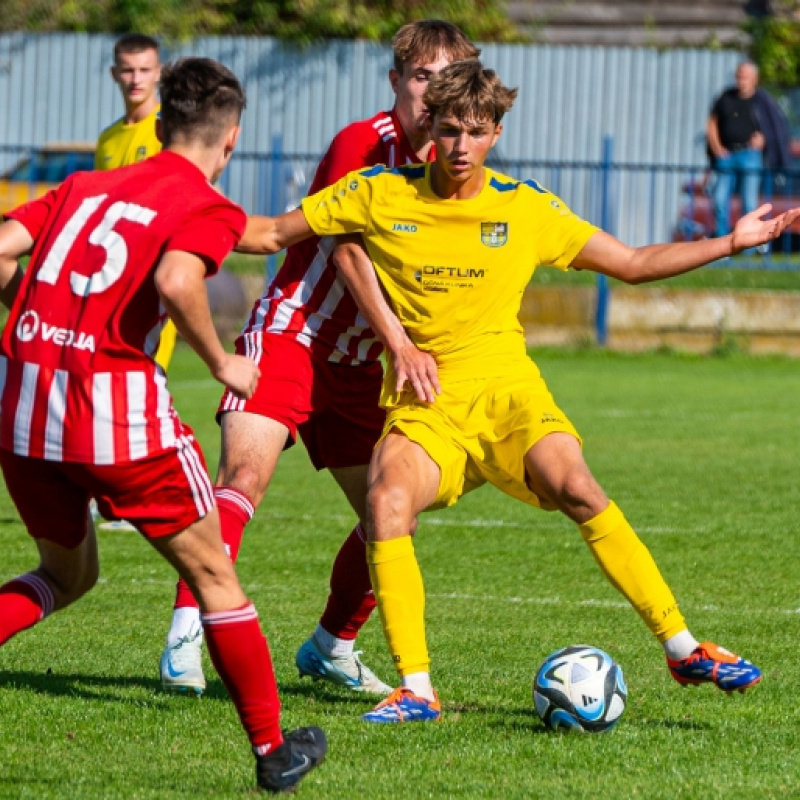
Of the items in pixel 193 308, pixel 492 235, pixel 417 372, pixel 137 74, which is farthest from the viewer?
pixel 137 74

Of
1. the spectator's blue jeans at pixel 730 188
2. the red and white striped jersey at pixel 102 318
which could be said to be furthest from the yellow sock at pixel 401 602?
the spectator's blue jeans at pixel 730 188

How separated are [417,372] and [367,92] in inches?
815

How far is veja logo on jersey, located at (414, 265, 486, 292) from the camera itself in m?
5.50

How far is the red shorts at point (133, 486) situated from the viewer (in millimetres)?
4293

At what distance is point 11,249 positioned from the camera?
14.2 ft

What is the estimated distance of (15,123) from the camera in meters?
26.2

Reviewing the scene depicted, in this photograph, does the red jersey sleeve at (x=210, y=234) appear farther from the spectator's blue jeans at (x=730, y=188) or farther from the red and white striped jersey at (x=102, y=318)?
the spectator's blue jeans at (x=730, y=188)

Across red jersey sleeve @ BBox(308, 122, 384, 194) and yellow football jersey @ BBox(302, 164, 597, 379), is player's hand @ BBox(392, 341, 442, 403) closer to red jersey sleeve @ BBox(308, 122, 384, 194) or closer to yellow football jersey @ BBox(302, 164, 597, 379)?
yellow football jersey @ BBox(302, 164, 597, 379)

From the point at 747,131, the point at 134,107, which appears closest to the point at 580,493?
the point at 134,107

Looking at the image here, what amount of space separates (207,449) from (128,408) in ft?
24.5

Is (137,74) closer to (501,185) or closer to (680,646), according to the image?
(501,185)

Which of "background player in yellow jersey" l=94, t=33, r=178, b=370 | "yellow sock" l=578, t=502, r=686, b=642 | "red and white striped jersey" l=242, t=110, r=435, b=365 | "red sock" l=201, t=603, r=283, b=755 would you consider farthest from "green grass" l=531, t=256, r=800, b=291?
"red sock" l=201, t=603, r=283, b=755

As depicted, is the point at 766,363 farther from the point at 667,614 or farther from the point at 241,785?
the point at 241,785

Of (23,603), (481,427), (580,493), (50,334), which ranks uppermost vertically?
(50,334)
